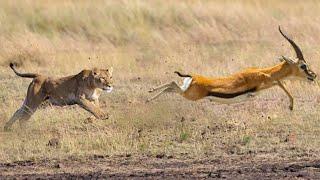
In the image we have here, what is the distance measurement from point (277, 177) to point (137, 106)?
5218mm

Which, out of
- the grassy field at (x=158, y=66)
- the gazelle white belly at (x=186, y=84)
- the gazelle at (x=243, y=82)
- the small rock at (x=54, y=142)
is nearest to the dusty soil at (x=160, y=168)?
the grassy field at (x=158, y=66)

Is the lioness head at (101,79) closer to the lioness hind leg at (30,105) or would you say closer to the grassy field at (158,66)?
the grassy field at (158,66)

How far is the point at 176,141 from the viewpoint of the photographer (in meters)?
12.6

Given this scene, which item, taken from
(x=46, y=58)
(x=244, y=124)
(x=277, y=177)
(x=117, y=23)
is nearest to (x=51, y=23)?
(x=117, y=23)

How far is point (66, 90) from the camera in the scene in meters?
14.1

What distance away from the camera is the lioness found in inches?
551

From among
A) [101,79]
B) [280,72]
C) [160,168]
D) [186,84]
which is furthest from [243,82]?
[160,168]

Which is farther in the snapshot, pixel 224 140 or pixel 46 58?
pixel 46 58

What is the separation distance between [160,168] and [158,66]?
31.6 feet

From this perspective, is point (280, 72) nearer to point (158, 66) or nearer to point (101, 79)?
point (101, 79)

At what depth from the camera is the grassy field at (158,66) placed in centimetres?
1238

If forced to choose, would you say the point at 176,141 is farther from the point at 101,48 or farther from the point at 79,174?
the point at 101,48

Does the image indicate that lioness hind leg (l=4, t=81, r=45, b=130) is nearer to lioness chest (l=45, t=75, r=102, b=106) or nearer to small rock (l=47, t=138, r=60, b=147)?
lioness chest (l=45, t=75, r=102, b=106)

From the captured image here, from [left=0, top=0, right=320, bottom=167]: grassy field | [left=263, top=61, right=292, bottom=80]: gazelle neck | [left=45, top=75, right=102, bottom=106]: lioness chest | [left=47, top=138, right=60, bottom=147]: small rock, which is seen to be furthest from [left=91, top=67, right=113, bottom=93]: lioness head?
[left=263, top=61, right=292, bottom=80]: gazelle neck
